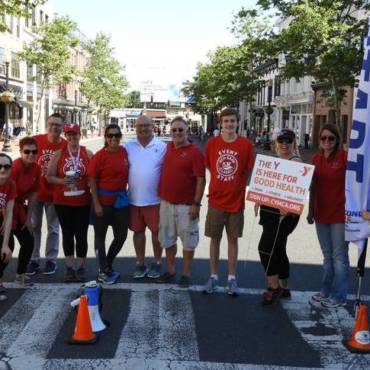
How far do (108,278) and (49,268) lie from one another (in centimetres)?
90

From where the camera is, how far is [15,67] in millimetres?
46594

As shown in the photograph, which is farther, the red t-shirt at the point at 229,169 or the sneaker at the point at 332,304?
the red t-shirt at the point at 229,169

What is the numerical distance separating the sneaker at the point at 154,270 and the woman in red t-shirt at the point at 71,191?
0.82 metres

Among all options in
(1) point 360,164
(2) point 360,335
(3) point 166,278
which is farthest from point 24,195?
(2) point 360,335

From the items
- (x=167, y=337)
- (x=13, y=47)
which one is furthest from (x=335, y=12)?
(x=13, y=47)

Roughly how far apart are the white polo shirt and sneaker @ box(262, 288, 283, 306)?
66.5 inches

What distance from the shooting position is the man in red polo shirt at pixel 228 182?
588 cm

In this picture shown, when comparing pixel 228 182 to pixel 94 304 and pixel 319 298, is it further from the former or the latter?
pixel 94 304

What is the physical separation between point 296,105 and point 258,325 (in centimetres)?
5198

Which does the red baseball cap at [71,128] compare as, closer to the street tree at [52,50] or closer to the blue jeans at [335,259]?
the blue jeans at [335,259]

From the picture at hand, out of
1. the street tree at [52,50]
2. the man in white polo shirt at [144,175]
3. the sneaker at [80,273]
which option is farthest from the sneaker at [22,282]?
the street tree at [52,50]

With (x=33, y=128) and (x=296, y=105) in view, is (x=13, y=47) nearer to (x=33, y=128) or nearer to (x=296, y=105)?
(x=33, y=128)

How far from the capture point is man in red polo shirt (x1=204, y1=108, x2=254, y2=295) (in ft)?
19.3

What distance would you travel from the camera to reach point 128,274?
22.7 feet
